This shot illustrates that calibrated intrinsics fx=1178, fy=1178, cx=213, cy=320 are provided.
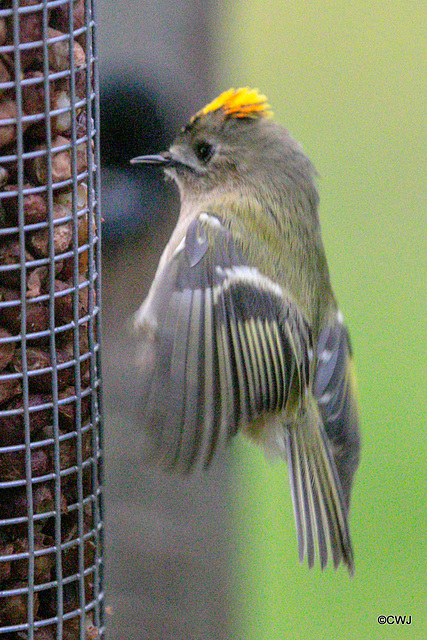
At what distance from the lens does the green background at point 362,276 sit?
4.56m

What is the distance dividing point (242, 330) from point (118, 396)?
48 centimetres

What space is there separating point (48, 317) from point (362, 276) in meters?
4.23

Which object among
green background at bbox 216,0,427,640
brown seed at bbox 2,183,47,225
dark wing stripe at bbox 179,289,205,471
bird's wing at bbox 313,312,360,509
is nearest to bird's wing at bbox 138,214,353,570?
dark wing stripe at bbox 179,289,205,471

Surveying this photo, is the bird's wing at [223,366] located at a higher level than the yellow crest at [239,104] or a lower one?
lower

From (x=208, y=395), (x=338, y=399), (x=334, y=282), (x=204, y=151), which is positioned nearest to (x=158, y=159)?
(x=204, y=151)

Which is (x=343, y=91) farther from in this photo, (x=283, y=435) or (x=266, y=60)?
(x=283, y=435)

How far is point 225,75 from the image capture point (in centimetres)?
293

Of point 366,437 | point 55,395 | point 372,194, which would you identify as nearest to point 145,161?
point 55,395

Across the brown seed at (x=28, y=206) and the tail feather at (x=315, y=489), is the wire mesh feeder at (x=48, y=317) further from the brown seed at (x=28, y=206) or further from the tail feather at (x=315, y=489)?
the tail feather at (x=315, y=489)

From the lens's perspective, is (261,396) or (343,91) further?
(343,91)

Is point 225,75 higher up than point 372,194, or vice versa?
point 225,75

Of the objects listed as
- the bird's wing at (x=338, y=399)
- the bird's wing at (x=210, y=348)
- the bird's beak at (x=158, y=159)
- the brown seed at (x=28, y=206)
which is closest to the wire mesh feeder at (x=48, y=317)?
the brown seed at (x=28, y=206)

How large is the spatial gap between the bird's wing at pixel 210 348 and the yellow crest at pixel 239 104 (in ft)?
0.92

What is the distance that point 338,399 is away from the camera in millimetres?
3035
